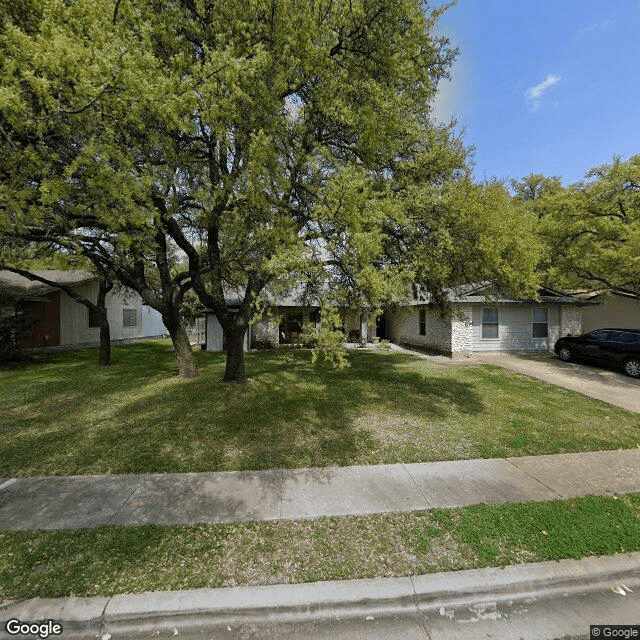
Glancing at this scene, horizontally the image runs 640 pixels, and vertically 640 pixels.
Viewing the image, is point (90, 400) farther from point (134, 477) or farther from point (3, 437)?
point (134, 477)

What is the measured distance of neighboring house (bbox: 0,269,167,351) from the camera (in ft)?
56.7

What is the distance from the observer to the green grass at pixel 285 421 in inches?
216

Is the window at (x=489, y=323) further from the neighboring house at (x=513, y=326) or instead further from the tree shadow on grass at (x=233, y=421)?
the tree shadow on grass at (x=233, y=421)

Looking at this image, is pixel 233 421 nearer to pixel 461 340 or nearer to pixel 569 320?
pixel 461 340

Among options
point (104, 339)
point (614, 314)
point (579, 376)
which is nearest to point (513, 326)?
point (579, 376)

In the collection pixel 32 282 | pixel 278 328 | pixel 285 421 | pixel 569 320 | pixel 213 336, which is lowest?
pixel 285 421

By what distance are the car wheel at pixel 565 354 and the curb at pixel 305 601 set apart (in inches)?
547

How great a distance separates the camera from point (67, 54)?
3.35 metres

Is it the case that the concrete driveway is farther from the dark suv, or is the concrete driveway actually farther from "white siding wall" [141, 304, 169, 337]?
"white siding wall" [141, 304, 169, 337]

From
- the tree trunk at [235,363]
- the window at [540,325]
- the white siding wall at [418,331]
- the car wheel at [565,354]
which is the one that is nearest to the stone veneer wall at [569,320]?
the window at [540,325]

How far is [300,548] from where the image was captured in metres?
3.43

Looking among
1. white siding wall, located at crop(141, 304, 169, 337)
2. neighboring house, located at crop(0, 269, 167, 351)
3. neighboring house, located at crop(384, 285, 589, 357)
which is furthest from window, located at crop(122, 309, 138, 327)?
neighboring house, located at crop(384, 285, 589, 357)

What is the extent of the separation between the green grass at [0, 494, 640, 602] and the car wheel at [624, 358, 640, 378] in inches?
418

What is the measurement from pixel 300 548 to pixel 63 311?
22.4 meters
